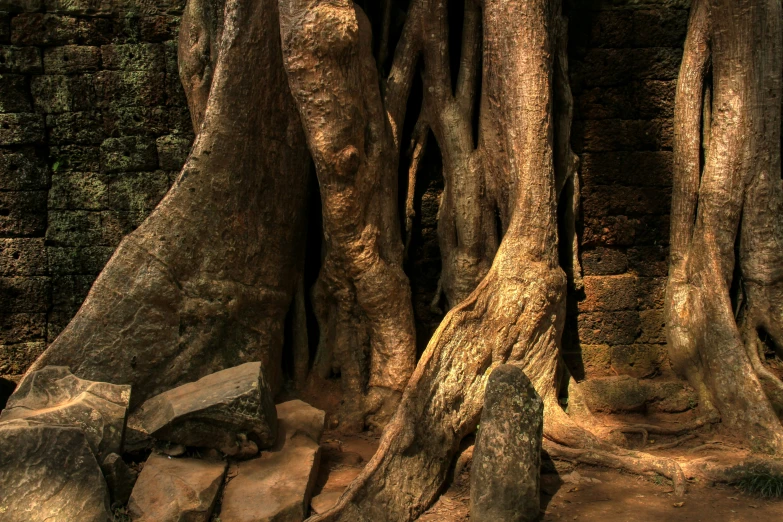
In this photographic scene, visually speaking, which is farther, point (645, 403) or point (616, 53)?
point (616, 53)

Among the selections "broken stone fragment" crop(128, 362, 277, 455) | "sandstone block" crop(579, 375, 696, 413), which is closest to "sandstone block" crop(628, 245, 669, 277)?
"sandstone block" crop(579, 375, 696, 413)

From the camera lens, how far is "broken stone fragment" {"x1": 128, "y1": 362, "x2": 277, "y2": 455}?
287cm

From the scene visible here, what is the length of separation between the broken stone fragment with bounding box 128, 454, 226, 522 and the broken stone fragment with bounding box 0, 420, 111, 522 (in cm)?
13

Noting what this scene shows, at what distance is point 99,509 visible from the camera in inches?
102

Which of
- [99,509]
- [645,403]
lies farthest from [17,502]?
[645,403]

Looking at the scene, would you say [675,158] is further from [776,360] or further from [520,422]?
[520,422]

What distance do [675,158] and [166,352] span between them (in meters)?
2.89

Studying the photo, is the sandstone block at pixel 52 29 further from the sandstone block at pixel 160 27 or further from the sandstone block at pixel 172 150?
the sandstone block at pixel 172 150

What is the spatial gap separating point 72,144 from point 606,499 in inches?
150

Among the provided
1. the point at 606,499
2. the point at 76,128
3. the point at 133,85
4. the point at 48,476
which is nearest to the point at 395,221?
the point at 606,499

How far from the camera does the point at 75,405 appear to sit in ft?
9.10

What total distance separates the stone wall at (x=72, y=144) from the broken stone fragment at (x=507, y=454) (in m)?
2.88

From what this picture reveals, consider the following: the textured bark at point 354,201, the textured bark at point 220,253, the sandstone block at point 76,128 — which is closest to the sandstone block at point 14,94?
the sandstone block at point 76,128

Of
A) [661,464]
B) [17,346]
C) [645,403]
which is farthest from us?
[17,346]
